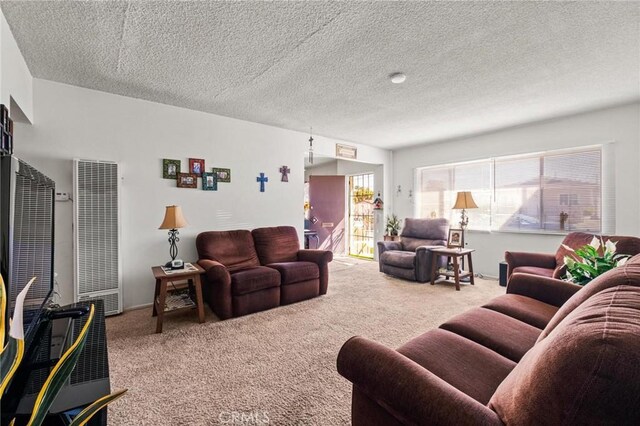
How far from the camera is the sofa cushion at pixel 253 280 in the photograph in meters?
2.92

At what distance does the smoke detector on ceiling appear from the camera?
8.64 ft

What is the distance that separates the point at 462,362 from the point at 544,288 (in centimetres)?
124

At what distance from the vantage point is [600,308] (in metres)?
0.78

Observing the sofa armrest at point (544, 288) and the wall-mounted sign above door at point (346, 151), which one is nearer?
the sofa armrest at point (544, 288)

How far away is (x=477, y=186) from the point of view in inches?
191

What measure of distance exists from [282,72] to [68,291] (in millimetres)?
3041

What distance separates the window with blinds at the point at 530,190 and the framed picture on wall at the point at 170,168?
4.47 m

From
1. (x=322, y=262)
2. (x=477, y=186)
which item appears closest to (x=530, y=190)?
(x=477, y=186)

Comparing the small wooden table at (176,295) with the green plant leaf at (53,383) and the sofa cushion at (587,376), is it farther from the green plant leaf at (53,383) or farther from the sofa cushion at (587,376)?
the sofa cushion at (587,376)

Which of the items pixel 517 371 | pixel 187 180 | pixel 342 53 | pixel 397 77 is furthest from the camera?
pixel 187 180

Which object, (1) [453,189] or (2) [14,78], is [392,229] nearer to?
(1) [453,189]

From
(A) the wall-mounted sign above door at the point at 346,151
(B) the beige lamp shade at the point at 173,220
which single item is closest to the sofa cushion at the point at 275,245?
(B) the beige lamp shade at the point at 173,220

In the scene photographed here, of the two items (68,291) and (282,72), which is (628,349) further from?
(68,291)

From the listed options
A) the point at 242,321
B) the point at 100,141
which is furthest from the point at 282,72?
the point at 242,321
